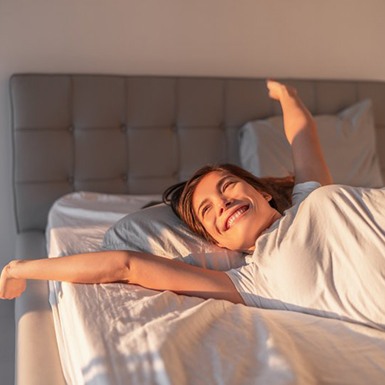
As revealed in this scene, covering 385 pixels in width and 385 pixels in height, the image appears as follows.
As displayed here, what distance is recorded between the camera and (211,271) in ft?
4.68

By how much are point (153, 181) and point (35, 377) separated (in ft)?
3.95

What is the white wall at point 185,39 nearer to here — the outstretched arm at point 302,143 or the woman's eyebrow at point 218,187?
the outstretched arm at point 302,143

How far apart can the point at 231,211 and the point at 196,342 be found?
0.43 m

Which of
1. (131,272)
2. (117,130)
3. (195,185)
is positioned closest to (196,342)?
(131,272)

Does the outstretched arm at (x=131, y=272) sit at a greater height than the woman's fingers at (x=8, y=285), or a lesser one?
greater

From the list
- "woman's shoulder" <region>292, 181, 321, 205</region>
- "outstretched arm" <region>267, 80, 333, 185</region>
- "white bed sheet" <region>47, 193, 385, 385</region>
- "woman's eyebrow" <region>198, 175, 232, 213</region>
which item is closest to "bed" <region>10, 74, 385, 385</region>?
"white bed sheet" <region>47, 193, 385, 385</region>

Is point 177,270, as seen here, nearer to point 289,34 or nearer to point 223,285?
point 223,285

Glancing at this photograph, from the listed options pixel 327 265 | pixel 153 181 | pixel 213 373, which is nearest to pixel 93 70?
pixel 153 181

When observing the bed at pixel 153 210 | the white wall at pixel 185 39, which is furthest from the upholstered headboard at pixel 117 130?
the white wall at pixel 185 39

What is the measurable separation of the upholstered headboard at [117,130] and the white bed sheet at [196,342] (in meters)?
0.85

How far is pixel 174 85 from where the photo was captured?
2.32 metres

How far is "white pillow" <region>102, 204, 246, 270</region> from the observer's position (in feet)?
5.01

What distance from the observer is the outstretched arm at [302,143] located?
175cm

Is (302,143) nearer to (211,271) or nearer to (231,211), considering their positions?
(231,211)
